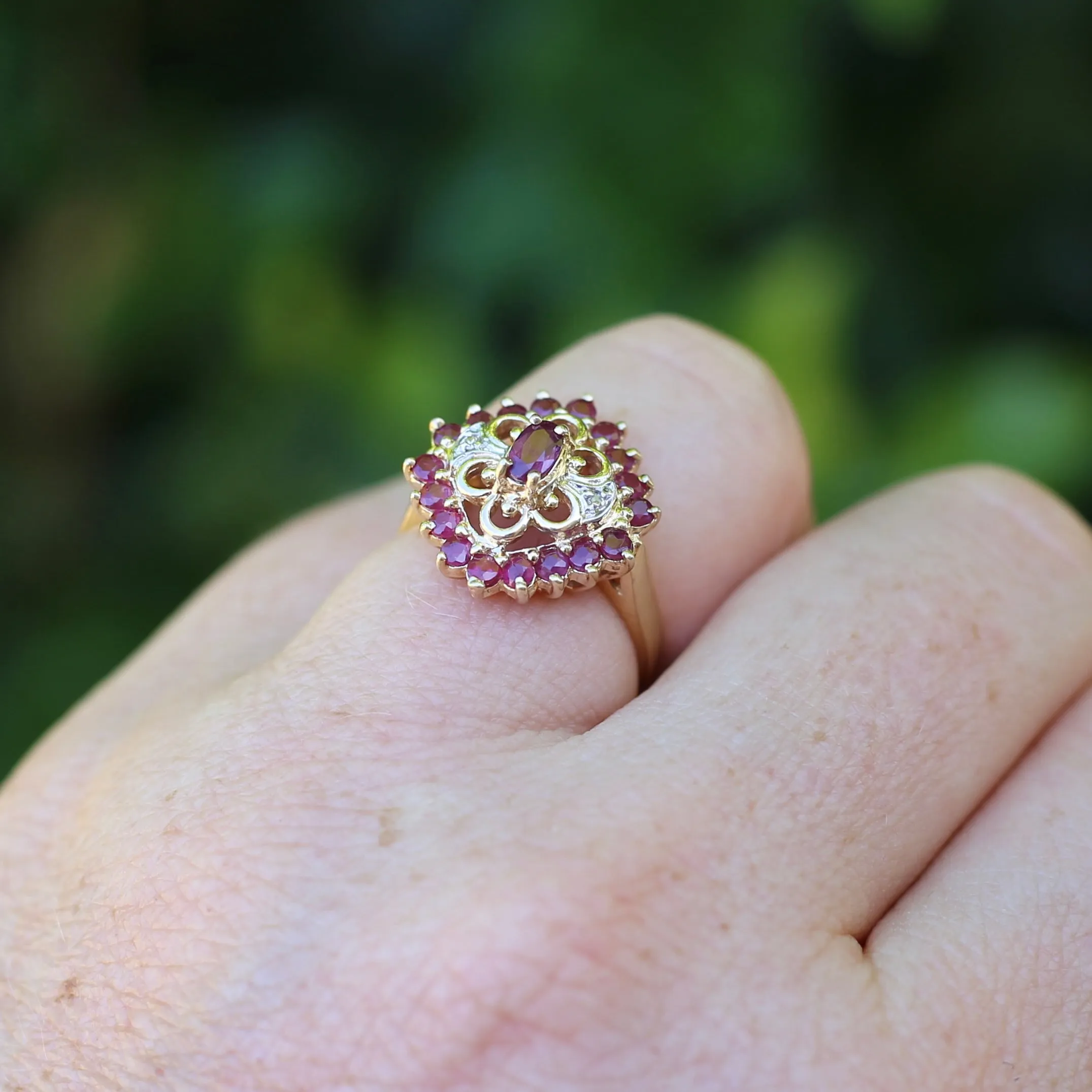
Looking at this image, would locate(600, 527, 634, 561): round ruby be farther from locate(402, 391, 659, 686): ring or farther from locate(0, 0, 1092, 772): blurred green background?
locate(0, 0, 1092, 772): blurred green background

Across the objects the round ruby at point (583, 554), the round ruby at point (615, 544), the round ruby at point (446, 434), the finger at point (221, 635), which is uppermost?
the round ruby at point (446, 434)

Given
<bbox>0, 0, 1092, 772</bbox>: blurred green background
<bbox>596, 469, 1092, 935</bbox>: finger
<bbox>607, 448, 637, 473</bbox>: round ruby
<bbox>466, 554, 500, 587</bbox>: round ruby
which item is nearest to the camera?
<bbox>596, 469, 1092, 935</bbox>: finger

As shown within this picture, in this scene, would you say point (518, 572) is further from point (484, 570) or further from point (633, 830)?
point (633, 830)

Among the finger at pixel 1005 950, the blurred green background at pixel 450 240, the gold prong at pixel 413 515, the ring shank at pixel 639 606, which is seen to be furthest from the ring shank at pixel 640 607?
the blurred green background at pixel 450 240

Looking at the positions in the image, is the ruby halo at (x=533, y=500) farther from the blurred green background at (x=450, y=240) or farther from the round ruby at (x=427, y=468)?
the blurred green background at (x=450, y=240)

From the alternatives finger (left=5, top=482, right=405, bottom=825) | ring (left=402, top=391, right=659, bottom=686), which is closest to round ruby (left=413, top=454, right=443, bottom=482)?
ring (left=402, top=391, right=659, bottom=686)

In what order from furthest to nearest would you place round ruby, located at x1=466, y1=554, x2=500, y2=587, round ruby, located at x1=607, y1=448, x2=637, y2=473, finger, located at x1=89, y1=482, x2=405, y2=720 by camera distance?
finger, located at x1=89, y1=482, x2=405, y2=720 → round ruby, located at x1=607, y1=448, x2=637, y2=473 → round ruby, located at x1=466, y1=554, x2=500, y2=587

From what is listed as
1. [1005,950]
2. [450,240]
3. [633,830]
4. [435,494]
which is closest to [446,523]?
[435,494]
